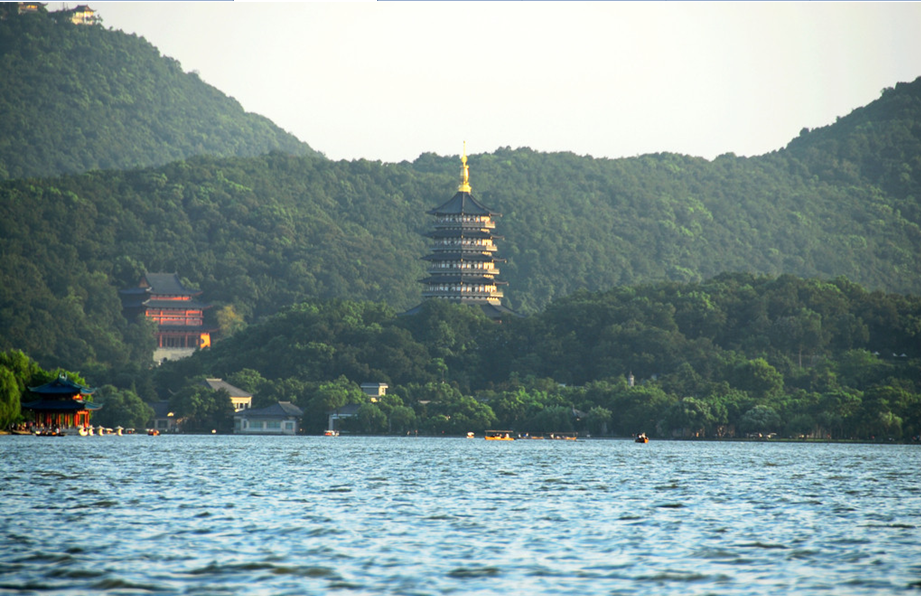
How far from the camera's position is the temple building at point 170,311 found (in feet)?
489

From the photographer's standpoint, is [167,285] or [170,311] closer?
[170,311]

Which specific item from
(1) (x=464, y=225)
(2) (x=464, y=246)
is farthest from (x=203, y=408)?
(1) (x=464, y=225)

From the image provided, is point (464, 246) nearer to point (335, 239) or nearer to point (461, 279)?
point (461, 279)

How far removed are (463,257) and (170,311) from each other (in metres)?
34.8

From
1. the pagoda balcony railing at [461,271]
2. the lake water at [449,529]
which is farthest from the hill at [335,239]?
the lake water at [449,529]

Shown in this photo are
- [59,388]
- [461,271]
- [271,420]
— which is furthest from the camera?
[461,271]

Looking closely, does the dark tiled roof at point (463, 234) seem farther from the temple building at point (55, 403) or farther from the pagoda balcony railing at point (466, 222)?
the temple building at point (55, 403)

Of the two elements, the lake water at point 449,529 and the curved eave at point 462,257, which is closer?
the lake water at point 449,529

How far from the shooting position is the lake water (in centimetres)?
2422

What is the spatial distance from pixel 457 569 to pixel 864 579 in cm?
725

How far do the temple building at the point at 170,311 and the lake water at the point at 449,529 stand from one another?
91701 mm

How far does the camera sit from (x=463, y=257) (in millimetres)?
135375

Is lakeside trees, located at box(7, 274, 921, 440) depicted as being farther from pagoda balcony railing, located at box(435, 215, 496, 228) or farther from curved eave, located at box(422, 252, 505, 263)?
pagoda balcony railing, located at box(435, 215, 496, 228)

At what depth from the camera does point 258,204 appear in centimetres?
17038
